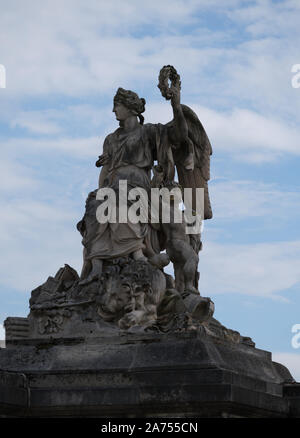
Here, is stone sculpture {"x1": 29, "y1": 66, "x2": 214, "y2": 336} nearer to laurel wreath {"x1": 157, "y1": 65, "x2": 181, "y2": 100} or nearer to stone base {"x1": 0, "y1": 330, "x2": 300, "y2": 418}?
laurel wreath {"x1": 157, "y1": 65, "x2": 181, "y2": 100}

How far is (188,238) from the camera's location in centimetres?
2036

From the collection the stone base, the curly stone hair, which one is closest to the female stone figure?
the curly stone hair

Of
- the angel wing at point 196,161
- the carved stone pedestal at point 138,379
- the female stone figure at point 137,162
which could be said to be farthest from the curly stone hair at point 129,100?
the carved stone pedestal at point 138,379

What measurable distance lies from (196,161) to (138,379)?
5.23m

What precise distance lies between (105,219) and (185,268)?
5.54ft

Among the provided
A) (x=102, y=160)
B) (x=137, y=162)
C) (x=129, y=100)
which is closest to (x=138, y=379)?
(x=137, y=162)

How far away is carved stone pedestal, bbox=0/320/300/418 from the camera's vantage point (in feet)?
55.8

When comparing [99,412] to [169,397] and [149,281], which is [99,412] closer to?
[169,397]

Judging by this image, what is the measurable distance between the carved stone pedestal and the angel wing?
3590 mm

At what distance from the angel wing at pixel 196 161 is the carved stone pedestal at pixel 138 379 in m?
3.59

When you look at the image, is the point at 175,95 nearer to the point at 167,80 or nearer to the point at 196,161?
the point at 167,80

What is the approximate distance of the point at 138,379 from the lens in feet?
57.2
